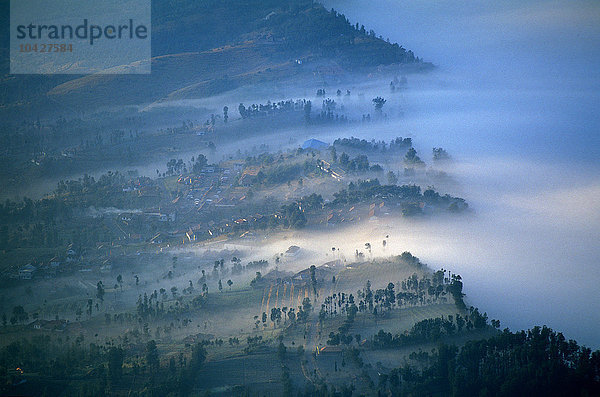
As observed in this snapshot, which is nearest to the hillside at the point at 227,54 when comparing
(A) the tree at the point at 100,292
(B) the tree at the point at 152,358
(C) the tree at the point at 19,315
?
(A) the tree at the point at 100,292

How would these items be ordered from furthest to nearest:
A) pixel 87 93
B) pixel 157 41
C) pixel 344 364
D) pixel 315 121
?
1. pixel 157 41
2. pixel 87 93
3. pixel 315 121
4. pixel 344 364

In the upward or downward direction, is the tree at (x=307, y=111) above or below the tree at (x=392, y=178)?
above

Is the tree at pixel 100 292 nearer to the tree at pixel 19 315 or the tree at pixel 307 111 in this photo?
the tree at pixel 19 315

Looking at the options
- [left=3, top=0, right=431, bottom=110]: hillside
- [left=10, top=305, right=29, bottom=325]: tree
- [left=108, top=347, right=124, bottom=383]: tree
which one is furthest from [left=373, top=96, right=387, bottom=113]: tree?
[left=108, top=347, right=124, bottom=383]: tree

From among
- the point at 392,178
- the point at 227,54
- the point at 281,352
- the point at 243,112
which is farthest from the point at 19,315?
the point at 227,54

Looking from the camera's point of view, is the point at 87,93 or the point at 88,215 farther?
the point at 87,93

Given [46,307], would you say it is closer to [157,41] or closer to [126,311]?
[126,311]

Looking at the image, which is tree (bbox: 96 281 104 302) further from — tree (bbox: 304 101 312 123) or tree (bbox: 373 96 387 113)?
tree (bbox: 373 96 387 113)

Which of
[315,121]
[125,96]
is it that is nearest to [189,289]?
[315,121]
